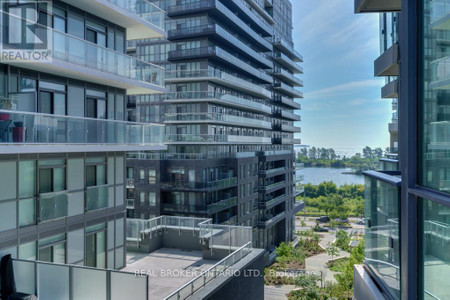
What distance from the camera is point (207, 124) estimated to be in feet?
157

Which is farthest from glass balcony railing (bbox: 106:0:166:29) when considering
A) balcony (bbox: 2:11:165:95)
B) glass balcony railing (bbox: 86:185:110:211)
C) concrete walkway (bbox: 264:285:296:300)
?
concrete walkway (bbox: 264:285:296:300)

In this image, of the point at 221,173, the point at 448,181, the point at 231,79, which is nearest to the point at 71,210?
the point at 448,181

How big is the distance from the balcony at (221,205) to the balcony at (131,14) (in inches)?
1015

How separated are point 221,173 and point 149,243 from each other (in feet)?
97.2

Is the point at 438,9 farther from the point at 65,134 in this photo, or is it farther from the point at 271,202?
the point at 271,202

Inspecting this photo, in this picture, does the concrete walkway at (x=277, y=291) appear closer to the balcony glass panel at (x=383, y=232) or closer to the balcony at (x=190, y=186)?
the balcony at (x=190, y=186)

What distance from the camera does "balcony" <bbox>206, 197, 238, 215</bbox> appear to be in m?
43.1

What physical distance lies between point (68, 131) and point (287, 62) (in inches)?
2646

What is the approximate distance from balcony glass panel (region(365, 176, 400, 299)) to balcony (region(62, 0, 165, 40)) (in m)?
12.4

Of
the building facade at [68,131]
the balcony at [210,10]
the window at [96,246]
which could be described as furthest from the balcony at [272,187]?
the window at [96,246]

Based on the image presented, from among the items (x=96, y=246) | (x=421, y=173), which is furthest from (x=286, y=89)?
(x=421, y=173)

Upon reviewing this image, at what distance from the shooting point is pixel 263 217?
57.1 metres

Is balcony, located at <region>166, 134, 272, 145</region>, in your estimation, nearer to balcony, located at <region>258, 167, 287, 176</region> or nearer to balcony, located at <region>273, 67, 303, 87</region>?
balcony, located at <region>258, 167, 287, 176</region>

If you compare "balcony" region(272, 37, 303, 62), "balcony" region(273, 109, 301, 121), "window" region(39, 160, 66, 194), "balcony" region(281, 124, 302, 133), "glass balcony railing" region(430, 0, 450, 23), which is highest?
"balcony" region(272, 37, 303, 62)
